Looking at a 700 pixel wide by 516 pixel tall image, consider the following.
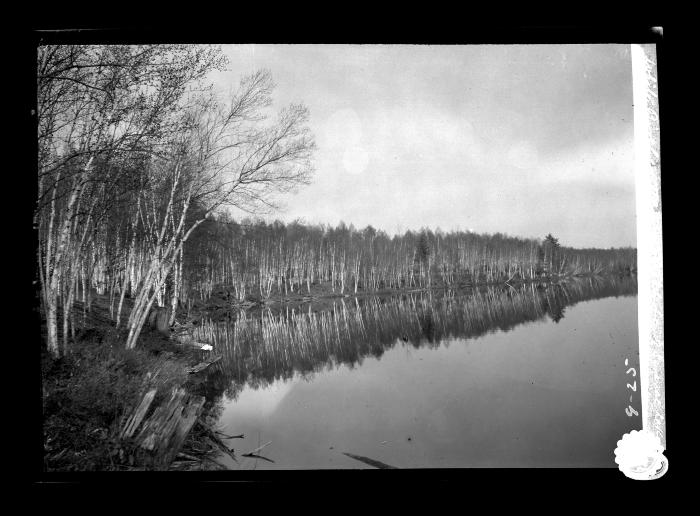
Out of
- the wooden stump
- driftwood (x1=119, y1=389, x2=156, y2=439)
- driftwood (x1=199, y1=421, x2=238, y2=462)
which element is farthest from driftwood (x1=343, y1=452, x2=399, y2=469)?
the wooden stump

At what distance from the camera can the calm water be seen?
3066 millimetres

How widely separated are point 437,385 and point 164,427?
2.94 metres

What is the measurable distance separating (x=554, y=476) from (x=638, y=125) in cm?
341

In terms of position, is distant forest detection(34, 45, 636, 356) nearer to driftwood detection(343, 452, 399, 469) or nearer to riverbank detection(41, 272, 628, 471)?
riverbank detection(41, 272, 628, 471)

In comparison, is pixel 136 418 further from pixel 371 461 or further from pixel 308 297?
pixel 371 461

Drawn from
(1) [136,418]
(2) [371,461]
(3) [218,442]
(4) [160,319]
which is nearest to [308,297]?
(4) [160,319]

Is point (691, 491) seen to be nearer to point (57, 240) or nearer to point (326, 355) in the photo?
point (326, 355)

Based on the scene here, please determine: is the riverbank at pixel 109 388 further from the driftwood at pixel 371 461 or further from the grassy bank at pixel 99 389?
the driftwood at pixel 371 461

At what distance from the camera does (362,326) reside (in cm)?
399

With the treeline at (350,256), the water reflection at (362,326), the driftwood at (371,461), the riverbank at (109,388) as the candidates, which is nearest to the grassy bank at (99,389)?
the riverbank at (109,388)

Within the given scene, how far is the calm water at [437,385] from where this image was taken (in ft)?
10.1

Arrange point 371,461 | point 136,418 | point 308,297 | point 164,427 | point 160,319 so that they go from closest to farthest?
point 136,418 < point 164,427 < point 371,461 < point 160,319 < point 308,297

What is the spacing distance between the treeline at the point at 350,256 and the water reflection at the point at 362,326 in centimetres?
24

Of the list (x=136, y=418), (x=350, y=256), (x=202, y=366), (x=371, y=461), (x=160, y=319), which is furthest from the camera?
(x=350, y=256)
